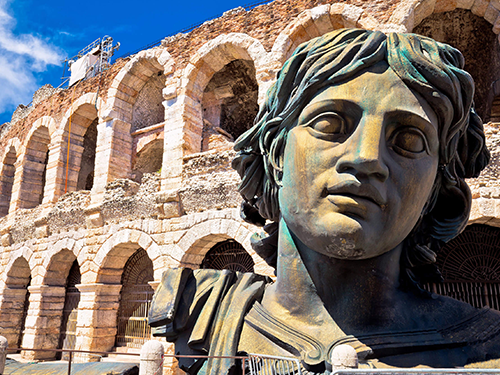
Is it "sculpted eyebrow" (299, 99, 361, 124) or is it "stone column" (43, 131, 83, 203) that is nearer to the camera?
"sculpted eyebrow" (299, 99, 361, 124)

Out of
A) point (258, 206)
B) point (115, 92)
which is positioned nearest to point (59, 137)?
point (115, 92)

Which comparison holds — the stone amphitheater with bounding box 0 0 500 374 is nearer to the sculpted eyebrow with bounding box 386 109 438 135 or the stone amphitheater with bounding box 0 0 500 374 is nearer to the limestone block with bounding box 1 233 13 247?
the limestone block with bounding box 1 233 13 247

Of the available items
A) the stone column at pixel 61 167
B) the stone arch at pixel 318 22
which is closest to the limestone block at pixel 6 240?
the stone column at pixel 61 167

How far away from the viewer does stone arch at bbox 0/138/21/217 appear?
15234 mm

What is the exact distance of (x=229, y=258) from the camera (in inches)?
350

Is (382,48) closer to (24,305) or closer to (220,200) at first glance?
(220,200)

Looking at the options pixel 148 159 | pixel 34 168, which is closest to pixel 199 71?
pixel 148 159

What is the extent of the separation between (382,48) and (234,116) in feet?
40.5

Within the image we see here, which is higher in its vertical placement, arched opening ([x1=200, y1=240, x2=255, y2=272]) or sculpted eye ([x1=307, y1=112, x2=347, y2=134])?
arched opening ([x1=200, y1=240, x2=255, y2=272])

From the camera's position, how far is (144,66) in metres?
11.2

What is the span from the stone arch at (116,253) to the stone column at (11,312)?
13.9ft

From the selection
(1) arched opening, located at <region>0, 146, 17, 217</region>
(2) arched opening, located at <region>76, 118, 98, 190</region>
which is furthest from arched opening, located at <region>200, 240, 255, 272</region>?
(1) arched opening, located at <region>0, 146, 17, 217</region>

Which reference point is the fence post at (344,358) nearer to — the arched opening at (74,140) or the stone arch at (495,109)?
the stone arch at (495,109)

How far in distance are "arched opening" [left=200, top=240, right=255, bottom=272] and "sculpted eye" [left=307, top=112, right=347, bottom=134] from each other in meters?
7.45
